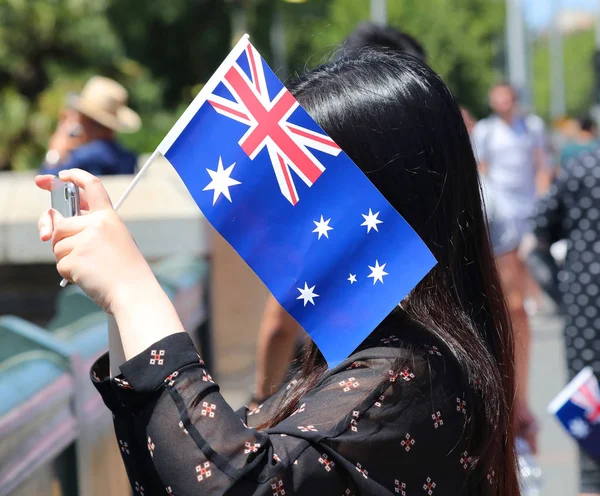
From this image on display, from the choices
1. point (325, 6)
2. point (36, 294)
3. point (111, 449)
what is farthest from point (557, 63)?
point (111, 449)

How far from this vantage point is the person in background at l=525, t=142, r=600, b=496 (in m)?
3.56

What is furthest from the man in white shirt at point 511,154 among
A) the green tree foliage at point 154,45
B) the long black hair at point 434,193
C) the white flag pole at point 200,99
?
the white flag pole at point 200,99

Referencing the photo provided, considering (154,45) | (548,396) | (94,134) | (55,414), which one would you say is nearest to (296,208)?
(55,414)

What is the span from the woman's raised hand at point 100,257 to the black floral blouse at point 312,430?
0.11 metres

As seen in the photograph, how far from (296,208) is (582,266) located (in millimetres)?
2166

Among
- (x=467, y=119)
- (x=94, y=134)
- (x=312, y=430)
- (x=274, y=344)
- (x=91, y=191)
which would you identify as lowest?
(x=274, y=344)

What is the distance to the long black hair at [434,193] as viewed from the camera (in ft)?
5.59

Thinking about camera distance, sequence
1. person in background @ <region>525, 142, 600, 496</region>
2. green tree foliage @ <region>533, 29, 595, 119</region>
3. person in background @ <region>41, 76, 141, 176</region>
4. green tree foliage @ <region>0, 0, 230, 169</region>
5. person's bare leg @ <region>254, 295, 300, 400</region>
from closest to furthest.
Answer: person in background @ <region>525, 142, 600, 496</region> → person's bare leg @ <region>254, 295, 300, 400</region> → person in background @ <region>41, 76, 141, 176</region> → green tree foliage @ <region>0, 0, 230, 169</region> → green tree foliage @ <region>533, 29, 595, 119</region>

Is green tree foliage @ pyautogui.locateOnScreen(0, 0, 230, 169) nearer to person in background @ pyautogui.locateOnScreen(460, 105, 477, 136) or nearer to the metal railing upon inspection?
person in background @ pyautogui.locateOnScreen(460, 105, 477, 136)

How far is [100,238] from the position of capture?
156 cm

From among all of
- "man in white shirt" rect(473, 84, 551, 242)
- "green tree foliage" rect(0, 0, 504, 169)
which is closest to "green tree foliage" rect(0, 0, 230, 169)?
"green tree foliage" rect(0, 0, 504, 169)

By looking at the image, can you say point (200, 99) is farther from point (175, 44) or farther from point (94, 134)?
point (175, 44)

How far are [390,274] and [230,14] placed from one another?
37773 millimetres

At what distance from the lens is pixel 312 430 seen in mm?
1524
